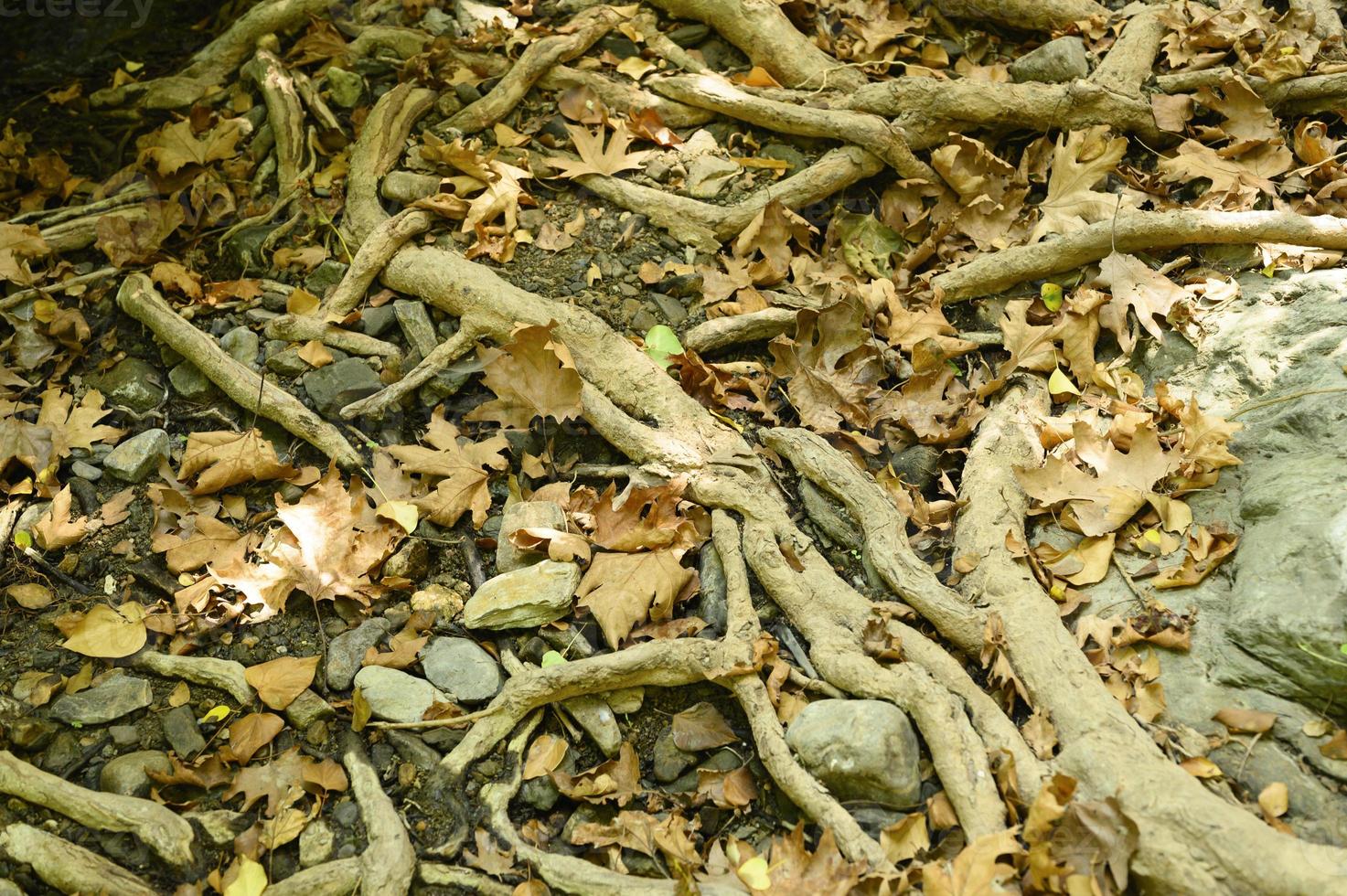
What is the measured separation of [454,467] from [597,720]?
109 centimetres

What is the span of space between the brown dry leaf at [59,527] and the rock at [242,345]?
824 millimetres

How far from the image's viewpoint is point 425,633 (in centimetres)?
311

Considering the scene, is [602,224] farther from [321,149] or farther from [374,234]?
[321,149]

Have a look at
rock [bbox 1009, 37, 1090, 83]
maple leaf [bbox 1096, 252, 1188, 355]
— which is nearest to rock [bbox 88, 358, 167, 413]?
maple leaf [bbox 1096, 252, 1188, 355]

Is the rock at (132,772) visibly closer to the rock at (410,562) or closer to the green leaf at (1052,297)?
the rock at (410,562)

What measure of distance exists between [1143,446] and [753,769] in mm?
1686

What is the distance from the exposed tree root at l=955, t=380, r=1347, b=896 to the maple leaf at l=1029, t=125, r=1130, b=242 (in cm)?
121

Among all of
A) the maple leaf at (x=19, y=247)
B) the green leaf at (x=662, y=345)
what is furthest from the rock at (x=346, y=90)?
the green leaf at (x=662, y=345)

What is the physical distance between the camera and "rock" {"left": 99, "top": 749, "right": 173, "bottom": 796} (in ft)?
9.04

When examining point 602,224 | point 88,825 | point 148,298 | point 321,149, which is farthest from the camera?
point 321,149

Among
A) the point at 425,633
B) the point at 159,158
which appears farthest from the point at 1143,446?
the point at 159,158

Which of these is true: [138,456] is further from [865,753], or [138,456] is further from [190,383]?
[865,753]

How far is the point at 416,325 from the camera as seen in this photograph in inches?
152

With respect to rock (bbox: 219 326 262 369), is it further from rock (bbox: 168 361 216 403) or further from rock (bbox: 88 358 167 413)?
rock (bbox: 88 358 167 413)
